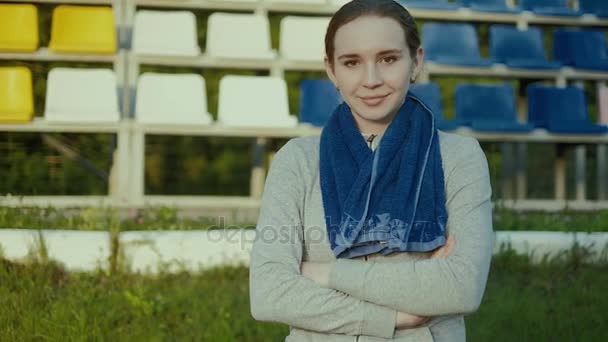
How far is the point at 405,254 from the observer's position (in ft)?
5.26

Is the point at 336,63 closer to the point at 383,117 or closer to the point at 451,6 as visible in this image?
the point at 383,117

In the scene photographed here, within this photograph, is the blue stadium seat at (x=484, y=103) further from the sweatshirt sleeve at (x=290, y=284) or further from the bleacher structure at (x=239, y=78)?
the sweatshirt sleeve at (x=290, y=284)

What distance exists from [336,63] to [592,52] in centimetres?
493

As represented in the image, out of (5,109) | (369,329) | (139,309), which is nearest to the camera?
(369,329)

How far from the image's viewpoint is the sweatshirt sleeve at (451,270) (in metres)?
1.51

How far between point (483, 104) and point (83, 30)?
2713 millimetres

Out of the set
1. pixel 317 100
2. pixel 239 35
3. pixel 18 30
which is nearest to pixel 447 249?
pixel 317 100

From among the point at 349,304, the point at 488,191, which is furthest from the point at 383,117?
the point at 349,304

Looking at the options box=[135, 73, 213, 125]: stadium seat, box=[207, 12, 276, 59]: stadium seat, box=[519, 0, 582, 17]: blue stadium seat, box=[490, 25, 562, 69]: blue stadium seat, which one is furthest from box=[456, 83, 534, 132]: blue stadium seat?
box=[135, 73, 213, 125]: stadium seat

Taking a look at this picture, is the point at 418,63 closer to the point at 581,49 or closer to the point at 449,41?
the point at 449,41

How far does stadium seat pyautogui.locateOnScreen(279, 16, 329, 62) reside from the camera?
5617mm

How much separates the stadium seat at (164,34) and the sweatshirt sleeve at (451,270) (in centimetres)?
402

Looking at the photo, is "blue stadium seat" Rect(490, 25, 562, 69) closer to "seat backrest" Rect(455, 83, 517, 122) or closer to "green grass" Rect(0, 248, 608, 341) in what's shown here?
"seat backrest" Rect(455, 83, 517, 122)

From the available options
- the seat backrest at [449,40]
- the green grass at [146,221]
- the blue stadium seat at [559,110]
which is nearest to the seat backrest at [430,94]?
the seat backrest at [449,40]
